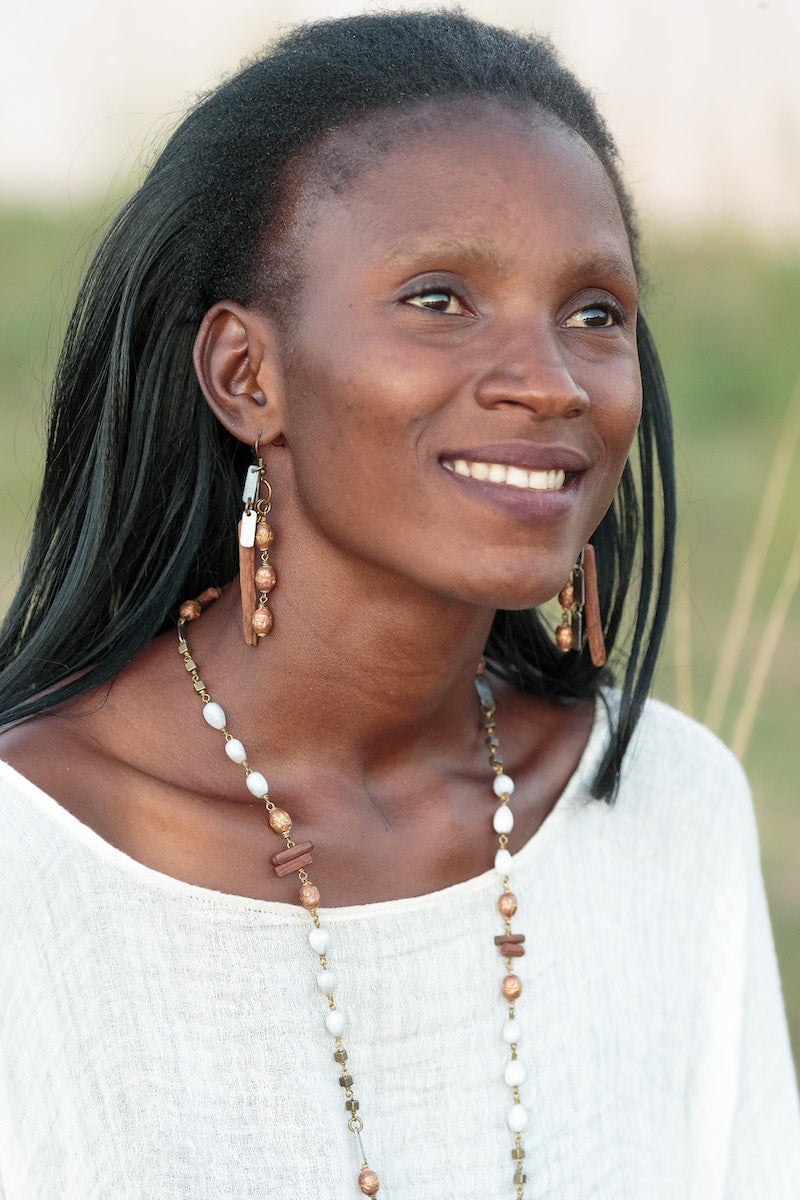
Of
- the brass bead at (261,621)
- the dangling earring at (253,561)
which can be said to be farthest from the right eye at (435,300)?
the brass bead at (261,621)

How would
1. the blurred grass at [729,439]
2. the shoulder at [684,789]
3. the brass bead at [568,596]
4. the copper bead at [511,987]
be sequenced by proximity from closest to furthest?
the copper bead at [511,987] < the brass bead at [568,596] < the shoulder at [684,789] < the blurred grass at [729,439]

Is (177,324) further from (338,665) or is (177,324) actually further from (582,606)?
(582,606)

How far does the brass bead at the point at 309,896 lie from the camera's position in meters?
1.84

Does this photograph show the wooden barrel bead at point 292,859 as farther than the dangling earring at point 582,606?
No

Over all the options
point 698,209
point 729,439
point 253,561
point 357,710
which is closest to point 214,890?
point 357,710

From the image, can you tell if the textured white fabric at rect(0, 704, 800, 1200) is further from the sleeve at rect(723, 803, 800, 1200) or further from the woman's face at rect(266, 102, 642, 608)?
the woman's face at rect(266, 102, 642, 608)

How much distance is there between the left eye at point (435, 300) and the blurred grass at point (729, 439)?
1.75 metres

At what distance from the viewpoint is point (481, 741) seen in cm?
220

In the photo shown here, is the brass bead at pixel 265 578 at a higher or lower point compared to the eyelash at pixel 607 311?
lower

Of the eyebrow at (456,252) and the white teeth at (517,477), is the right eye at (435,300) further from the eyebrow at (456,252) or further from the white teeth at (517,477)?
the white teeth at (517,477)

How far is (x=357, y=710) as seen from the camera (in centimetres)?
194

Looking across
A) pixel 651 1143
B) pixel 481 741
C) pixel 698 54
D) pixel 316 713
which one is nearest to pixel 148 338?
pixel 316 713

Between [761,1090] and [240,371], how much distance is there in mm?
1246

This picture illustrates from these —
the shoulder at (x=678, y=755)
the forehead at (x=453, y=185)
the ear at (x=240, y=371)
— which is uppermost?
the forehead at (x=453, y=185)
